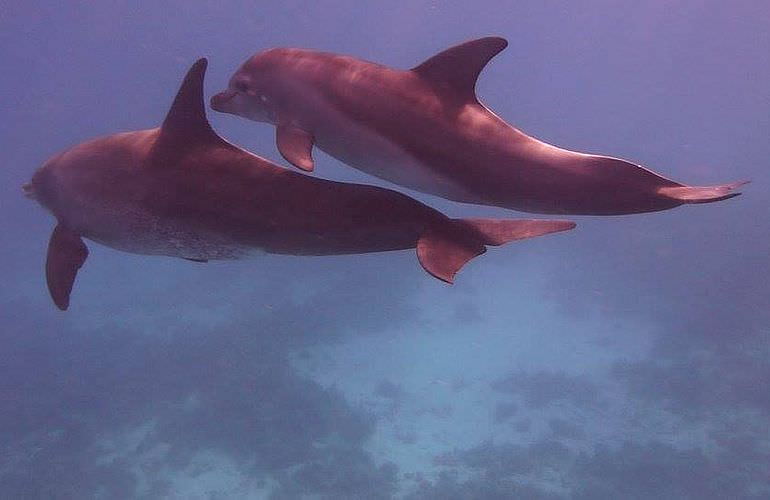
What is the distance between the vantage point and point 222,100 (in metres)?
5.63

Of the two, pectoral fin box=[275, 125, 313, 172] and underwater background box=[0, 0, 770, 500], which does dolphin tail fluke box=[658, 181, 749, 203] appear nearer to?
pectoral fin box=[275, 125, 313, 172]

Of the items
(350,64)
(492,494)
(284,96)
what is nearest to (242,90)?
(284,96)

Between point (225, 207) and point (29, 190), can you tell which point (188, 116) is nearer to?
point (225, 207)

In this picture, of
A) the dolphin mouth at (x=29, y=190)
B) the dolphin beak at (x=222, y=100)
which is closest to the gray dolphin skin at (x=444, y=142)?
the dolphin beak at (x=222, y=100)

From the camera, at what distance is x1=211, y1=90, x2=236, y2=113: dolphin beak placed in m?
5.55

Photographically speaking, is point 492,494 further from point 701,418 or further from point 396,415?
point 701,418

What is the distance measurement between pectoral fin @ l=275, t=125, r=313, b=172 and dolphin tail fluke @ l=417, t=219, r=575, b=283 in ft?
3.31

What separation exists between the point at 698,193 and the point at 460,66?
1.76 meters

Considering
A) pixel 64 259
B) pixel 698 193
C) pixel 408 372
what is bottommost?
pixel 408 372

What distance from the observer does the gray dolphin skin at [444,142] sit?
3.89 m

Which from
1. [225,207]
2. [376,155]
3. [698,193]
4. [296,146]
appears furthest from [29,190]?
[698,193]

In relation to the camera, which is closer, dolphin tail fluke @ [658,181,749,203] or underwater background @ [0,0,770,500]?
dolphin tail fluke @ [658,181,749,203]

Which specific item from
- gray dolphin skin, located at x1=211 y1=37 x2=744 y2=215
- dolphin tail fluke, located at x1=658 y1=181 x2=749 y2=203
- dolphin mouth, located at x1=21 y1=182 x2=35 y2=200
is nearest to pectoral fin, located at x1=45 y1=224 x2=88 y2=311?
dolphin mouth, located at x1=21 y1=182 x2=35 y2=200

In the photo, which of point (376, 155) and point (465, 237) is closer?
point (376, 155)
